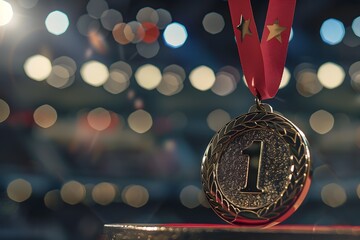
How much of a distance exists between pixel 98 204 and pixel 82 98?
0.38 metres

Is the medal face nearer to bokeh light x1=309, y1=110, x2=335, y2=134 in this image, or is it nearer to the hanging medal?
the hanging medal

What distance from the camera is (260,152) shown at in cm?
68

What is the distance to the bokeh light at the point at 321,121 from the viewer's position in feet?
6.47

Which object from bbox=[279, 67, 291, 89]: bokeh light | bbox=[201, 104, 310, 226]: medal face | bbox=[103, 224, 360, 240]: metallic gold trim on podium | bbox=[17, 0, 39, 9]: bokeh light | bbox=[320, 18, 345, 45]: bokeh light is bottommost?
bbox=[279, 67, 291, 89]: bokeh light

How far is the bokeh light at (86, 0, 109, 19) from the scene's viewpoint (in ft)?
6.24

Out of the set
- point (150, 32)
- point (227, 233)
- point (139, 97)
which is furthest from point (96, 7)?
point (227, 233)

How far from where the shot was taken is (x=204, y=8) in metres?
1.94

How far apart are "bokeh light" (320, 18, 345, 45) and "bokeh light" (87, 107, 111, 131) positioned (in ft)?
2.10

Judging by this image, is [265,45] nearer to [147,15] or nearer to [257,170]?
[257,170]

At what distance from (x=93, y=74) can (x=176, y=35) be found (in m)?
0.25

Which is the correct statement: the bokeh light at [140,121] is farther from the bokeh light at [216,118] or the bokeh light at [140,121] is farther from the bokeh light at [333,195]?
the bokeh light at [333,195]

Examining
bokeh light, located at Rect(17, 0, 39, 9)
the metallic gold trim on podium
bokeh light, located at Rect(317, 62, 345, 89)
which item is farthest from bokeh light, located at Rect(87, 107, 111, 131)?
the metallic gold trim on podium

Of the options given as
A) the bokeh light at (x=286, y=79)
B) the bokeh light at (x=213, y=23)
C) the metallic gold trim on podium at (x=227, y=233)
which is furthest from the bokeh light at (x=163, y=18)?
the metallic gold trim on podium at (x=227, y=233)

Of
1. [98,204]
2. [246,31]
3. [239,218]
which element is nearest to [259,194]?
[239,218]
